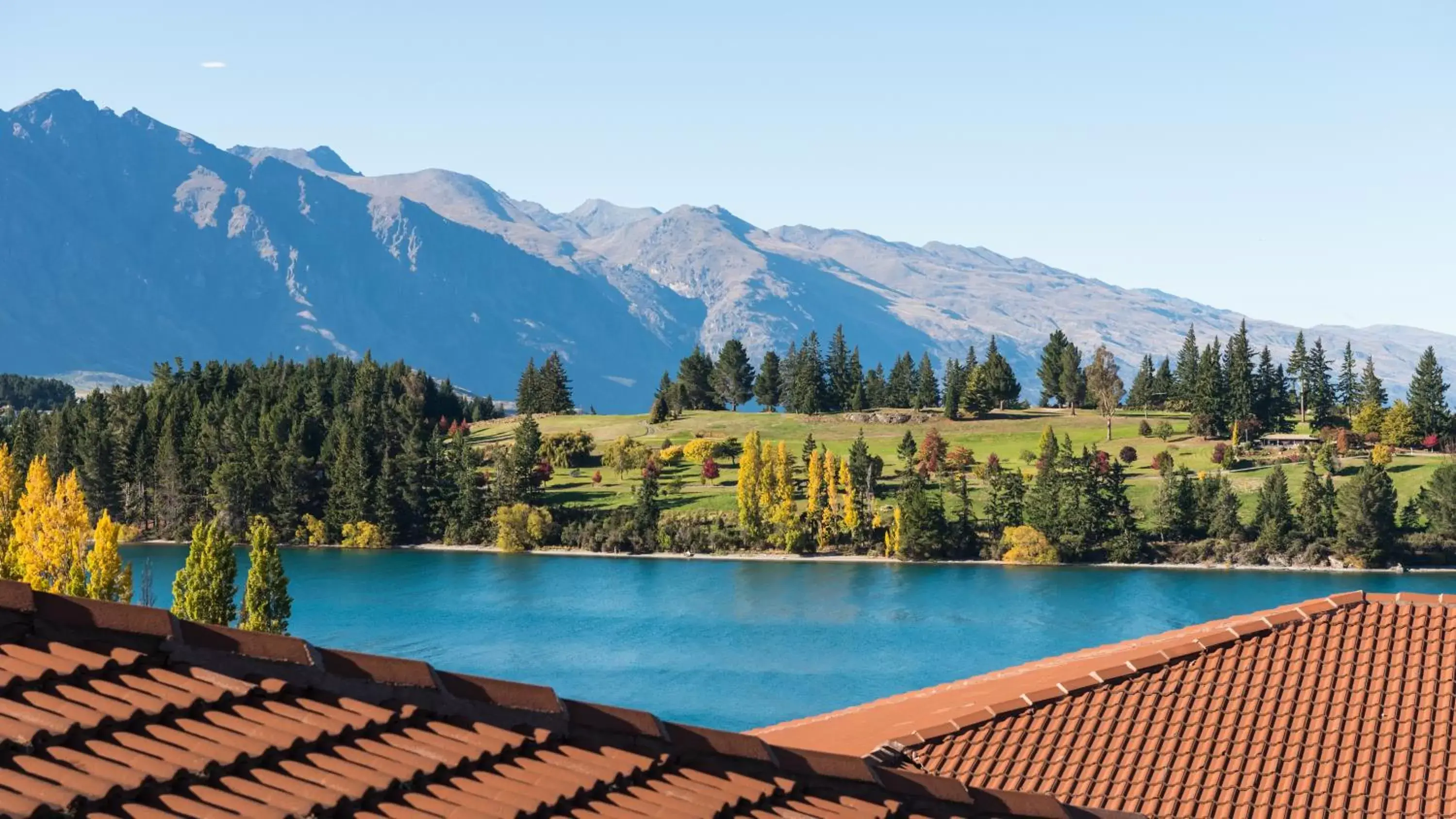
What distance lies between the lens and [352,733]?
5109 mm

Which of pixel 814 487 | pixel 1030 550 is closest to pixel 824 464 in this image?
pixel 814 487

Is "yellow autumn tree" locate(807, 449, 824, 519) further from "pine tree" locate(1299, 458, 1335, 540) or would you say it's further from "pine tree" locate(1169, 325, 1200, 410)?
"pine tree" locate(1169, 325, 1200, 410)

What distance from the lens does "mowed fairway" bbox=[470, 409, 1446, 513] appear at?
3959 inches

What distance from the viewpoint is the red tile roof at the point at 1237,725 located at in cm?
1184

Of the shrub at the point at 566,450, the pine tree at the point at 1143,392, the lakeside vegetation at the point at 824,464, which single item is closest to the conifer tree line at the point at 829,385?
the lakeside vegetation at the point at 824,464

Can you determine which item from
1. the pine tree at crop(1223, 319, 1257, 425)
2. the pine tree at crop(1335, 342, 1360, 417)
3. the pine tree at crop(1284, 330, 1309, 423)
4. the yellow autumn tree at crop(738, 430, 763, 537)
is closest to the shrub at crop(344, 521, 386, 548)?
the yellow autumn tree at crop(738, 430, 763, 537)

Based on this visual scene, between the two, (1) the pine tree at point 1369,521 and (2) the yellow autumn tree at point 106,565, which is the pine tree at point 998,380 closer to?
(1) the pine tree at point 1369,521

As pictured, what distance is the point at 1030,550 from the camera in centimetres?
9038

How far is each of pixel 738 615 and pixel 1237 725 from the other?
5872 centimetres

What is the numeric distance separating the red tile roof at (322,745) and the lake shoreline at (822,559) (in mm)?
86046

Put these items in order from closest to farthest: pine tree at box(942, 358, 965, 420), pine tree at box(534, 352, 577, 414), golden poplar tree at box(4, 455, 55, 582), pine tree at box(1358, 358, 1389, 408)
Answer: golden poplar tree at box(4, 455, 55, 582) → pine tree at box(1358, 358, 1389, 408) → pine tree at box(942, 358, 965, 420) → pine tree at box(534, 352, 577, 414)

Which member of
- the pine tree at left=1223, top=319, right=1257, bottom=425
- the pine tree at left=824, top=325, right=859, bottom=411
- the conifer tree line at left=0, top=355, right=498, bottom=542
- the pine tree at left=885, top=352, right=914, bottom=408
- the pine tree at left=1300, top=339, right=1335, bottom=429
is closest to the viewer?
the conifer tree line at left=0, top=355, right=498, bottom=542

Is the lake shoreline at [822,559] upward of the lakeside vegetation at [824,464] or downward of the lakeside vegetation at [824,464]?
downward

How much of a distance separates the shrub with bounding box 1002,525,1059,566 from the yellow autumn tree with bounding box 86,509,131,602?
57.1 meters
